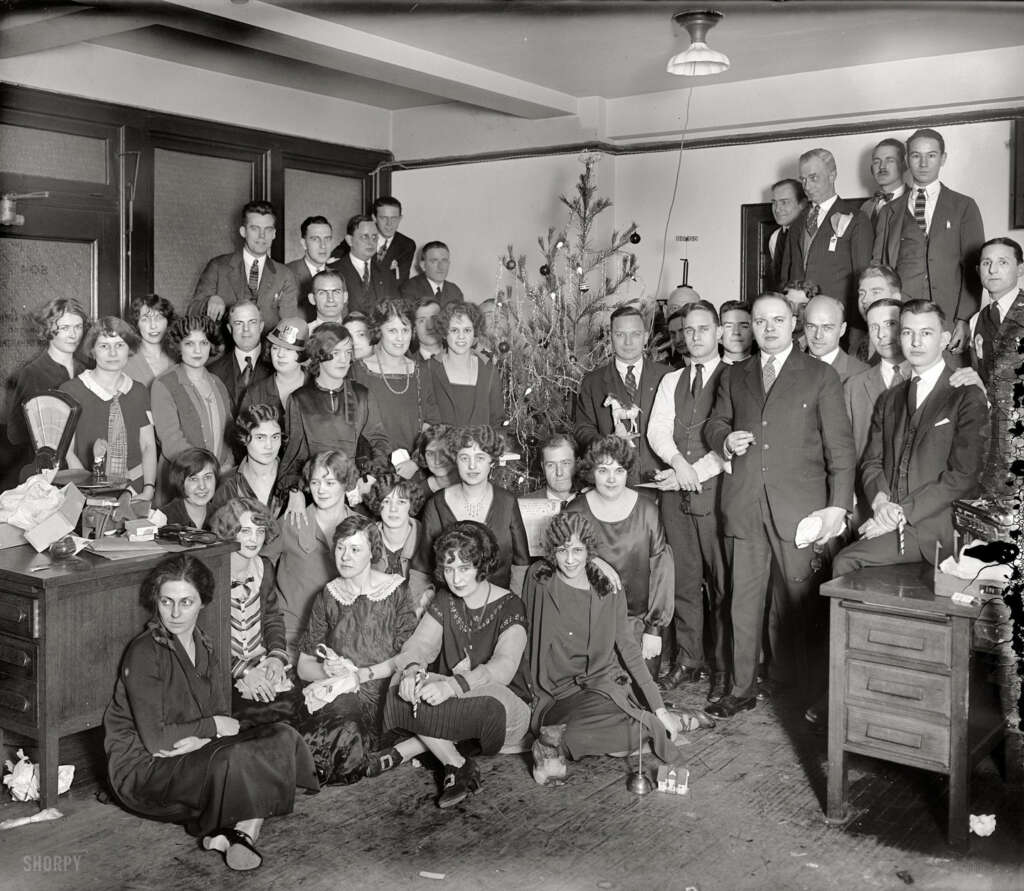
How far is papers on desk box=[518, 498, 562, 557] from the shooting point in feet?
15.8

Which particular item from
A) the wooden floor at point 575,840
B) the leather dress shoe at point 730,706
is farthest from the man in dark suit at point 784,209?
the wooden floor at point 575,840

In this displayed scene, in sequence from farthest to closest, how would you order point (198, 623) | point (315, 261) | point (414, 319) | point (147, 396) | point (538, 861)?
point (315, 261) → point (414, 319) → point (147, 396) → point (198, 623) → point (538, 861)

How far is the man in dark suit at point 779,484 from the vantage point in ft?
15.5

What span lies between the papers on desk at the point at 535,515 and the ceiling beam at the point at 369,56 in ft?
9.29

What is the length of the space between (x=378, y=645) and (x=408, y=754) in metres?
0.44

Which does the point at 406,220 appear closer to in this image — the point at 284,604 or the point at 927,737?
the point at 284,604

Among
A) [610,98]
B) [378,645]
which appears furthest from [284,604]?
[610,98]

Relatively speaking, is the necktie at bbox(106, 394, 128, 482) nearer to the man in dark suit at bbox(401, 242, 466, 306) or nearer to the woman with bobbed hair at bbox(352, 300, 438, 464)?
the woman with bobbed hair at bbox(352, 300, 438, 464)

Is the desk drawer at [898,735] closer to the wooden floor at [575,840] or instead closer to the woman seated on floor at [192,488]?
the wooden floor at [575,840]

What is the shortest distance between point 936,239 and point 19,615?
206 inches

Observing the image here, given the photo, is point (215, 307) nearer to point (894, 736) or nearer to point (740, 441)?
point (740, 441)

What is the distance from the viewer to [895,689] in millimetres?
3584

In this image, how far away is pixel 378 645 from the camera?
438 centimetres

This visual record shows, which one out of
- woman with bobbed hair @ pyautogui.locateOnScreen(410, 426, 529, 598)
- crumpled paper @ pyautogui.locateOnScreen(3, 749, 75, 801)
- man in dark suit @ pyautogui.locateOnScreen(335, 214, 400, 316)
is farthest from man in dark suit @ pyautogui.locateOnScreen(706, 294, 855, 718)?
man in dark suit @ pyautogui.locateOnScreen(335, 214, 400, 316)
